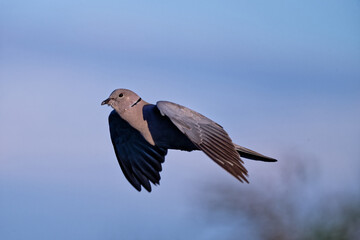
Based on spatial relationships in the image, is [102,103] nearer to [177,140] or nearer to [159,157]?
[177,140]

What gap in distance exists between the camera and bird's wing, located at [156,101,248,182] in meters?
5.29

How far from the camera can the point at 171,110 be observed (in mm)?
5848

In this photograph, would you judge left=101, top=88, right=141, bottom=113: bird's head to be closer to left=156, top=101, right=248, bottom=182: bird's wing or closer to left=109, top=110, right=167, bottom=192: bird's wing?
left=156, top=101, right=248, bottom=182: bird's wing

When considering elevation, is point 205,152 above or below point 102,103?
below

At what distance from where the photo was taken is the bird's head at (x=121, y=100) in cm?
630

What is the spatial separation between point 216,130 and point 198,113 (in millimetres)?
347

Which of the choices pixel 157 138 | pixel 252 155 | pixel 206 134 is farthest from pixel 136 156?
pixel 206 134

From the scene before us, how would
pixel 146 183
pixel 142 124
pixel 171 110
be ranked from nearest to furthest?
pixel 171 110, pixel 142 124, pixel 146 183

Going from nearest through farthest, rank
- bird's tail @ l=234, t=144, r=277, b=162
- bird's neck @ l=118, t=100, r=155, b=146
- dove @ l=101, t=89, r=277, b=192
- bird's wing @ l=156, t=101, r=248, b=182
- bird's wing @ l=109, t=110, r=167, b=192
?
bird's wing @ l=156, t=101, r=248, b=182
dove @ l=101, t=89, r=277, b=192
bird's neck @ l=118, t=100, r=155, b=146
bird's tail @ l=234, t=144, r=277, b=162
bird's wing @ l=109, t=110, r=167, b=192

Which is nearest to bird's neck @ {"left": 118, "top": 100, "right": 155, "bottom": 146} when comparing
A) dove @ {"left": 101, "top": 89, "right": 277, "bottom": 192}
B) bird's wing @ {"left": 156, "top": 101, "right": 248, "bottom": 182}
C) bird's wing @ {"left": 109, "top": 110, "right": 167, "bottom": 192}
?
dove @ {"left": 101, "top": 89, "right": 277, "bottom": 192}

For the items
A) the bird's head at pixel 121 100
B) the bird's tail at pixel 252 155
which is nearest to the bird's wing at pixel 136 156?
the bird's head at pixel 121 100

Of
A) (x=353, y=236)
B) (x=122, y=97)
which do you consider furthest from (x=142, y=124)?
(x=353, y=236)

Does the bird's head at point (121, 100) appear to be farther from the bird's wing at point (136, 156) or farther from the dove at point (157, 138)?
the bird's wing at point (136, 156)

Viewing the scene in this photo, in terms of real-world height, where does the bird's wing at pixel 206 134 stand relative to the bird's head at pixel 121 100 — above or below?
below
